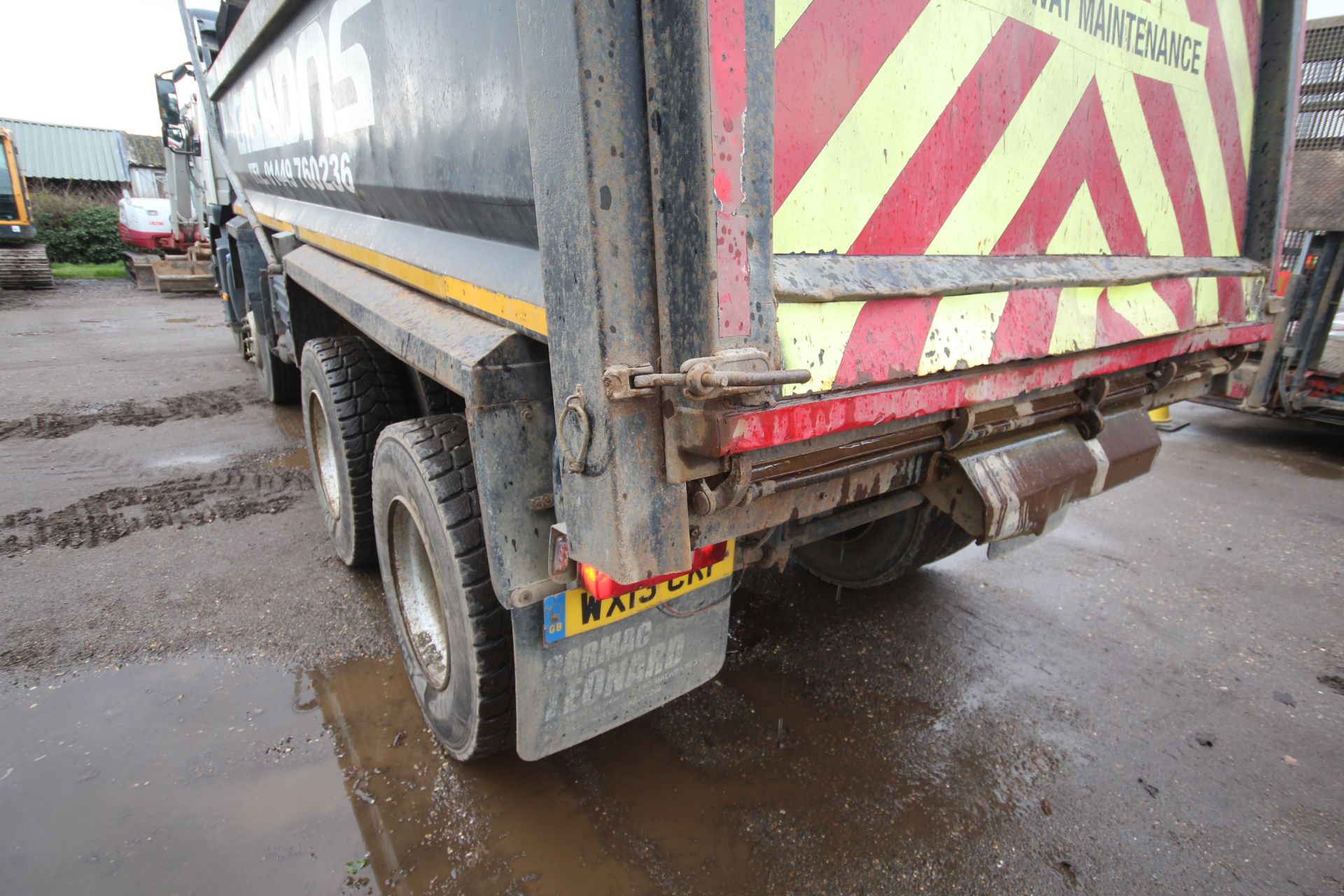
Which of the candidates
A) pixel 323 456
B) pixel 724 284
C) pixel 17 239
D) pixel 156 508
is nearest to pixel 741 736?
pixel 724 284

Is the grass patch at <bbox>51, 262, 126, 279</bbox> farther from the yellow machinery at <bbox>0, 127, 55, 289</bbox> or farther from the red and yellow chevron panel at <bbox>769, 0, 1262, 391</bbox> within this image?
the red and yellow chevron panel at <bbox>769, 0, 1262, 391</bbox>

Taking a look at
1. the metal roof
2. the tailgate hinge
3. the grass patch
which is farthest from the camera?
the metal roof

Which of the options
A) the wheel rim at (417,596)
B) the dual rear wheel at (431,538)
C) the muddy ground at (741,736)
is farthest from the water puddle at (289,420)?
the wheel rim at (417,596)

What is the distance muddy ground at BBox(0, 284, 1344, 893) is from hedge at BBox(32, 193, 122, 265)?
883 inches

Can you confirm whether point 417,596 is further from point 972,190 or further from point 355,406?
point 972,190

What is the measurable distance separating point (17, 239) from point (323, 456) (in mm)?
17728

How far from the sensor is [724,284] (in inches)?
41.3

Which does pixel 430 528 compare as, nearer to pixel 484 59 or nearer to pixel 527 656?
pixel 527 656

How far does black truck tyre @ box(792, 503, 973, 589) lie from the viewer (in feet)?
8.98

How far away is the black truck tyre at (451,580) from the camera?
1.63 metres

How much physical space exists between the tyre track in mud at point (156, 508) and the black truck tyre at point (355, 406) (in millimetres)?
1277

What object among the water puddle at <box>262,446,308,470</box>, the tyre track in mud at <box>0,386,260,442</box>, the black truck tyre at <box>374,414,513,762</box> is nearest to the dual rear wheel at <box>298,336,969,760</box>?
the black truck tyre at <box>374,414,513,762</box>

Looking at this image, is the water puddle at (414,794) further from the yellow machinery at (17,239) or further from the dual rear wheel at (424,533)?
the yellow machinery at (17,239)

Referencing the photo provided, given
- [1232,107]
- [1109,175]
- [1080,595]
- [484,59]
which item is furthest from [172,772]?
[1232,107]
